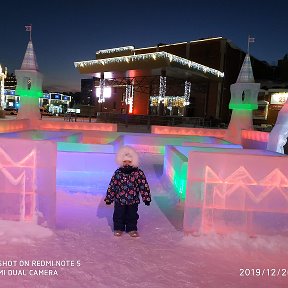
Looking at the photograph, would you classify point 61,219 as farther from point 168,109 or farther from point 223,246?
point 168,109

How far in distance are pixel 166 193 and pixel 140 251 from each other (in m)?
2.74

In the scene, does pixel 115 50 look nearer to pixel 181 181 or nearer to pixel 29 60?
pixel 29 60

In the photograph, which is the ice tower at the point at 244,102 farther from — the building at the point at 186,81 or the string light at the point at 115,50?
the string light at the point at 115,50

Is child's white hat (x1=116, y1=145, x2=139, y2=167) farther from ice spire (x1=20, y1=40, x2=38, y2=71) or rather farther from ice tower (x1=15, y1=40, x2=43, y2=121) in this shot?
ice spire (x1=20, y1=40, x2=38, y2=71)

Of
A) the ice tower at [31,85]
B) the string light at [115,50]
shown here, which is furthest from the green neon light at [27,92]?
the string light at [115,50]

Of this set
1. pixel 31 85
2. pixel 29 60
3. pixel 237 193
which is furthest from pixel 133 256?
pixel 29 60

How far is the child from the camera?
390 cm

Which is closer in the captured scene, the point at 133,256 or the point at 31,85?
the point at 133,256

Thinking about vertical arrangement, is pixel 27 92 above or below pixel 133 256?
above

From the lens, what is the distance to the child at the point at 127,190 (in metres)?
3.90

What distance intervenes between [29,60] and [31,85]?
4.03 ft

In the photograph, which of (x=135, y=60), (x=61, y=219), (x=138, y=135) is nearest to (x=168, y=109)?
(x=135, y=60)

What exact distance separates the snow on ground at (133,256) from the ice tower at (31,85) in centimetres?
1152

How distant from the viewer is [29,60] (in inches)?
592
